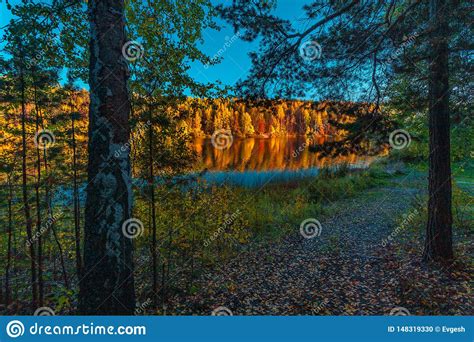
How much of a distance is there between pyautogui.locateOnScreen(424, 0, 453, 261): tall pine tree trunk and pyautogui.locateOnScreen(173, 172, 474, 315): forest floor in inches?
18.7

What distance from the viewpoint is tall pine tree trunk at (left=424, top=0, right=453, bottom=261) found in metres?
4.41

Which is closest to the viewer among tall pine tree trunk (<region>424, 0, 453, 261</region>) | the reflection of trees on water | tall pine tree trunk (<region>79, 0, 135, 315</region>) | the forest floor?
tall pine tree trunk (<region>79, 0, 135, 315</region>)

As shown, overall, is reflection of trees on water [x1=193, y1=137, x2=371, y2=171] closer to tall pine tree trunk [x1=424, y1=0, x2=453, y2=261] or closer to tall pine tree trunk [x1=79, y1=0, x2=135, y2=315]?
tall pine tree trunk [x1=424, y1=0, x2=453, y2=261]

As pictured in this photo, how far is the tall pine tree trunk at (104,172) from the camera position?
8.64ft

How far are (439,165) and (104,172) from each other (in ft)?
20.5

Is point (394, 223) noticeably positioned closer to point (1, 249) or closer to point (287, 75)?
point (287, 75)

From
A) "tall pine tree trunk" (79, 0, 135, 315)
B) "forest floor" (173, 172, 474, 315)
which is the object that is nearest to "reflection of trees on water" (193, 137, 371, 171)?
"tall pine tree trunk" (79, 0, 135, 315)

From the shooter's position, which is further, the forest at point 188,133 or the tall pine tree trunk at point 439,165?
the tall pine tree trunk at point 439,165

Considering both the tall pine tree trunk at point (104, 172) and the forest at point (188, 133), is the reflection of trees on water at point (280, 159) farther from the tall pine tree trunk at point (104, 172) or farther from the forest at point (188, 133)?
the tall pine tree trunk at point (104, 172)

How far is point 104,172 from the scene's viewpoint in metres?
2.62

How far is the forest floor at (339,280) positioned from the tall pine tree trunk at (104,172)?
2268mm

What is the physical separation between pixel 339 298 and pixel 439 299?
1.62 meters

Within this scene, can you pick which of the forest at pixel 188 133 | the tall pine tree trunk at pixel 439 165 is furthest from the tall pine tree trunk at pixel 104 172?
the tall pine tree trunk at pixel 439 165

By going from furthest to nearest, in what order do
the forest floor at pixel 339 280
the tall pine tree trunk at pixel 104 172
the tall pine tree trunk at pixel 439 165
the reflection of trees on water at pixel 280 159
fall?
the reflection of trees on water at pixel 280 159, the tall pine tree trunk at pixel 439 165, the forest floor at pixel 339 280, the tall pine tree trunk at pixel 104 172
